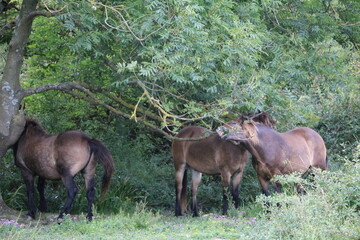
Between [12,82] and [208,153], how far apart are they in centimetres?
413

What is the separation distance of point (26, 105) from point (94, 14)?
5.53 metres

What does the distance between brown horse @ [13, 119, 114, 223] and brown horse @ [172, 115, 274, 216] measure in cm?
209

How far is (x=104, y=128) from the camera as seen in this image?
14.9 metres

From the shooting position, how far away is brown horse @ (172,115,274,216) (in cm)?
1176

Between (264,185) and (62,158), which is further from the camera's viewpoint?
(264,185)

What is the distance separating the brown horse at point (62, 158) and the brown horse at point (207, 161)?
2092mm

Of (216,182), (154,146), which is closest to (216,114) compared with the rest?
(216,182)

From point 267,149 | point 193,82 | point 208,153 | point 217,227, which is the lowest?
point 217,227

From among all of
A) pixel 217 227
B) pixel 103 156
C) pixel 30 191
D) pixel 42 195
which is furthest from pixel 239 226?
pixel 42 195

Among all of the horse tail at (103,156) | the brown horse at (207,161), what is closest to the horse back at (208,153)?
the brown horse at (207,161)

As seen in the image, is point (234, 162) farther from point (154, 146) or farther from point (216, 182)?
point (154, 146)

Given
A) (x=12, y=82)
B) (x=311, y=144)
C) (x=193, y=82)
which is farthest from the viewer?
(x=311, y=144)

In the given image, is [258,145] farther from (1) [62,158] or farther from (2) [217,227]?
(1) [62,158]

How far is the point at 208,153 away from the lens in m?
12.2
